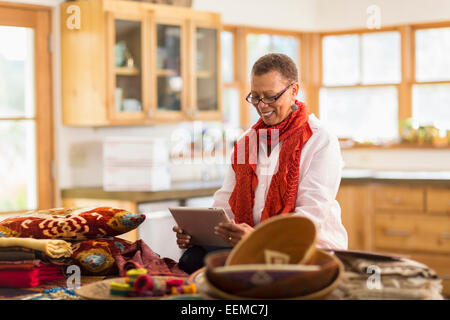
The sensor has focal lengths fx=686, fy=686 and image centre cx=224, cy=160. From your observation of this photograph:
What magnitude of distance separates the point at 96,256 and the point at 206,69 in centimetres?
318

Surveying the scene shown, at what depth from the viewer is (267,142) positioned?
106 inches

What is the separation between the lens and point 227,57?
586cm

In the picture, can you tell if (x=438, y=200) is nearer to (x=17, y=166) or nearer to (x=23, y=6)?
(x=17, y=166)

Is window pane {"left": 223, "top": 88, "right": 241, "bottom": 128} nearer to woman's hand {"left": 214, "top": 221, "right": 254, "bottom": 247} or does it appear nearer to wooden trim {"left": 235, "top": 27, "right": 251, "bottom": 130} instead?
wooden trim {"left": 235, "top": 27, "right": 251, "bottom": 130}

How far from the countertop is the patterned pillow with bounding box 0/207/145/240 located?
203 centimetres

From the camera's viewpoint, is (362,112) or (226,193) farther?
(362,112)

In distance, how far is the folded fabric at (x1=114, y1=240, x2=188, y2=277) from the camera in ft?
6.78

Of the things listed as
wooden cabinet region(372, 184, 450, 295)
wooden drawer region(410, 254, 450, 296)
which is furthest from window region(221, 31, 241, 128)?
wooden drawer region(410, 254, 450, 296)

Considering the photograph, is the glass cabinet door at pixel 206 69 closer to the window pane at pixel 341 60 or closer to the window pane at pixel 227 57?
the window pane at pixel 227 57

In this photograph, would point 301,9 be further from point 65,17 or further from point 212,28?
point 65,17

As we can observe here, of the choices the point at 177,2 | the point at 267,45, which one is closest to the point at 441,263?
the point at 267,45

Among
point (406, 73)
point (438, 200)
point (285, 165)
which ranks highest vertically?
point (406, 73)

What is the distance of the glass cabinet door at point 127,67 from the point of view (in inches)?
181
